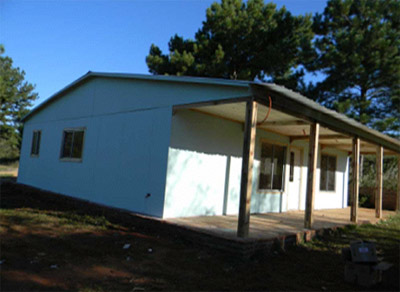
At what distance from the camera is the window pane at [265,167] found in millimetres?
9781

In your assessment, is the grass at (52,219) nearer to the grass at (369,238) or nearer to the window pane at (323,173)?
the grass at (369,238)

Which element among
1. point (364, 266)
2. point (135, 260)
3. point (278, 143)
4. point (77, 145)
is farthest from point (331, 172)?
point (135, 260)

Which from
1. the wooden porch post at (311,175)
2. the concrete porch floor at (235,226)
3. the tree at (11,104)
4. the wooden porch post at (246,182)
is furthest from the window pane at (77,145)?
the tree at (11,104)

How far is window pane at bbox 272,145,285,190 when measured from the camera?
10.3m

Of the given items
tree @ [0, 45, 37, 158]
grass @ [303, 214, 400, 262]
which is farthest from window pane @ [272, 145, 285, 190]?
tree @ [0, 45, 37, 158]

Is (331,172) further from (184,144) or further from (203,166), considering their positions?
(184,144)

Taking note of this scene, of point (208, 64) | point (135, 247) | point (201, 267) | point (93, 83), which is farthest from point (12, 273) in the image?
point (208, 64)

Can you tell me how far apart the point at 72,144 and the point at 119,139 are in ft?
9.06

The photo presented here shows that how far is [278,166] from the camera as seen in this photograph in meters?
10.3

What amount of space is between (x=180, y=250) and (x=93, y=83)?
21.0ft

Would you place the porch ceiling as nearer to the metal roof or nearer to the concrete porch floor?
the metal roof

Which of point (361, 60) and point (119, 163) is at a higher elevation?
point (361, 60)

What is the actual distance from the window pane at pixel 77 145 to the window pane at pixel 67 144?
31 centimetres

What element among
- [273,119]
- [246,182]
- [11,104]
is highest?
[11,104]
